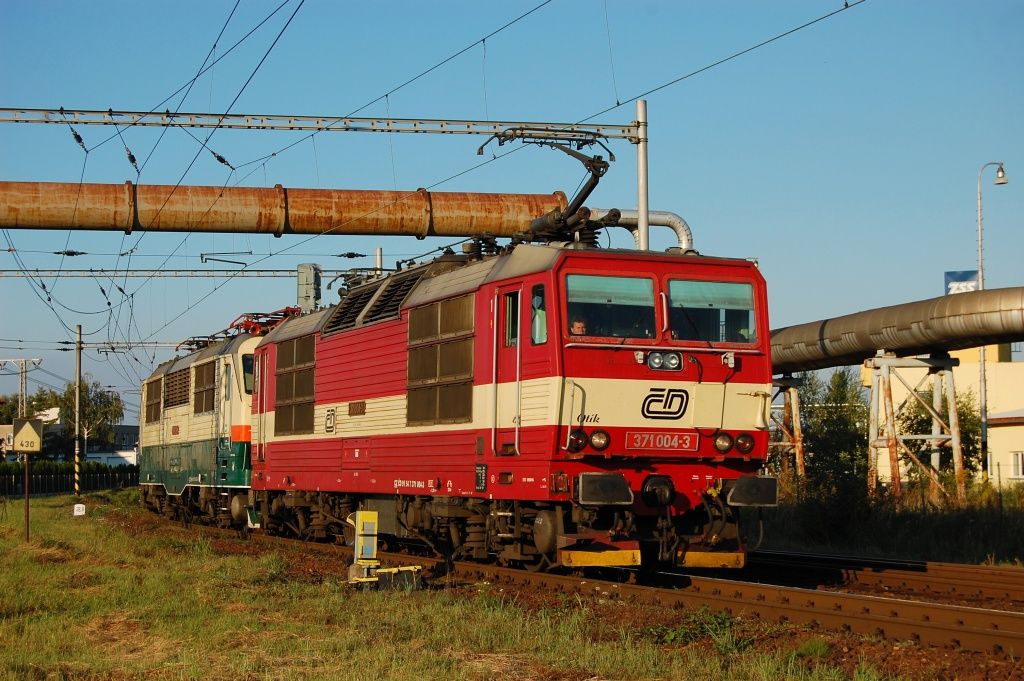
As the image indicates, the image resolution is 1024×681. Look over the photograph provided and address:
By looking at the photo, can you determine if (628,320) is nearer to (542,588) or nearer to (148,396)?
(542,588)

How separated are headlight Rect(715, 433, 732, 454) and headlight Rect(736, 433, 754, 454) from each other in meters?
0.12

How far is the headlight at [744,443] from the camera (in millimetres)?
14555

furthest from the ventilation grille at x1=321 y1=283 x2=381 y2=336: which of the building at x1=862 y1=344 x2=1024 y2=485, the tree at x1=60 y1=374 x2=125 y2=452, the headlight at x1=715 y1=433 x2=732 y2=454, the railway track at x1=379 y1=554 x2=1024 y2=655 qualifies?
the tree at x1=60 y1=374 x2=125 y2=452

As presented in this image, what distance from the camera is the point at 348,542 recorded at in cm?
2069

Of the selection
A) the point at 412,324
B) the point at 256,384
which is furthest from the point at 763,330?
the point at 256,384

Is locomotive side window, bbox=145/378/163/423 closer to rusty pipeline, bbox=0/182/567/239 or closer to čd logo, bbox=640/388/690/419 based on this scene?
rusty pipeline, bbox=0/182/567/239

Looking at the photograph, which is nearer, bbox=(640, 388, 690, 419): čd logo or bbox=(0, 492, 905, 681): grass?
bbox=(0, 492, 905, 681): grass

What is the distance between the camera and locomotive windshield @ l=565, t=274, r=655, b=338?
1402cm

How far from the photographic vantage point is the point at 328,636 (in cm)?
1055

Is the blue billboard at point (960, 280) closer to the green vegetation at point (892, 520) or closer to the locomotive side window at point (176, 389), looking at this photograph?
the green vegetation at point (892, 520)

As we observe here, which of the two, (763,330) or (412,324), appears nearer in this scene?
(763,330)

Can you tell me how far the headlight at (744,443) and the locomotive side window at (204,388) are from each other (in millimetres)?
16559

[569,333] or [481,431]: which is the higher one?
[569,333]

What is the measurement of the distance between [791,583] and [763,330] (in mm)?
3354
